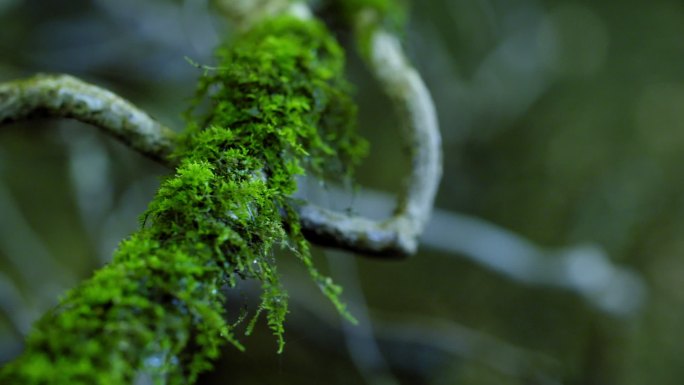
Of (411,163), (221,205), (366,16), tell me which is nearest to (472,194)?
(366,16)

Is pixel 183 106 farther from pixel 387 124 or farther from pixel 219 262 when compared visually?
pixel 219 262

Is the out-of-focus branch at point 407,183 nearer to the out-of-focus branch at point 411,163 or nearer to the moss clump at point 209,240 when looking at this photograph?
the out-of-focus branch at point 411,163

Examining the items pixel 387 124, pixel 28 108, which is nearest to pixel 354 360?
pixel 387 124

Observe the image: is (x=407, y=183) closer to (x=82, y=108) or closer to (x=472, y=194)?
(x=82, y=108)

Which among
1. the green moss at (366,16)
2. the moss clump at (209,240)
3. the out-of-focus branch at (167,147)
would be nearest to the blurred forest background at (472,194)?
the green moss at (366,16)

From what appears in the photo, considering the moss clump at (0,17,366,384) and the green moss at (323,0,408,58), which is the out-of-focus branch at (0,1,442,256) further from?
the green moss at (323,0,408,58)

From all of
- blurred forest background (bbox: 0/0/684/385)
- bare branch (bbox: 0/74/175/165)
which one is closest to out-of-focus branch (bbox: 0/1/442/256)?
bare branch (bbox: 0/74/175/165)
